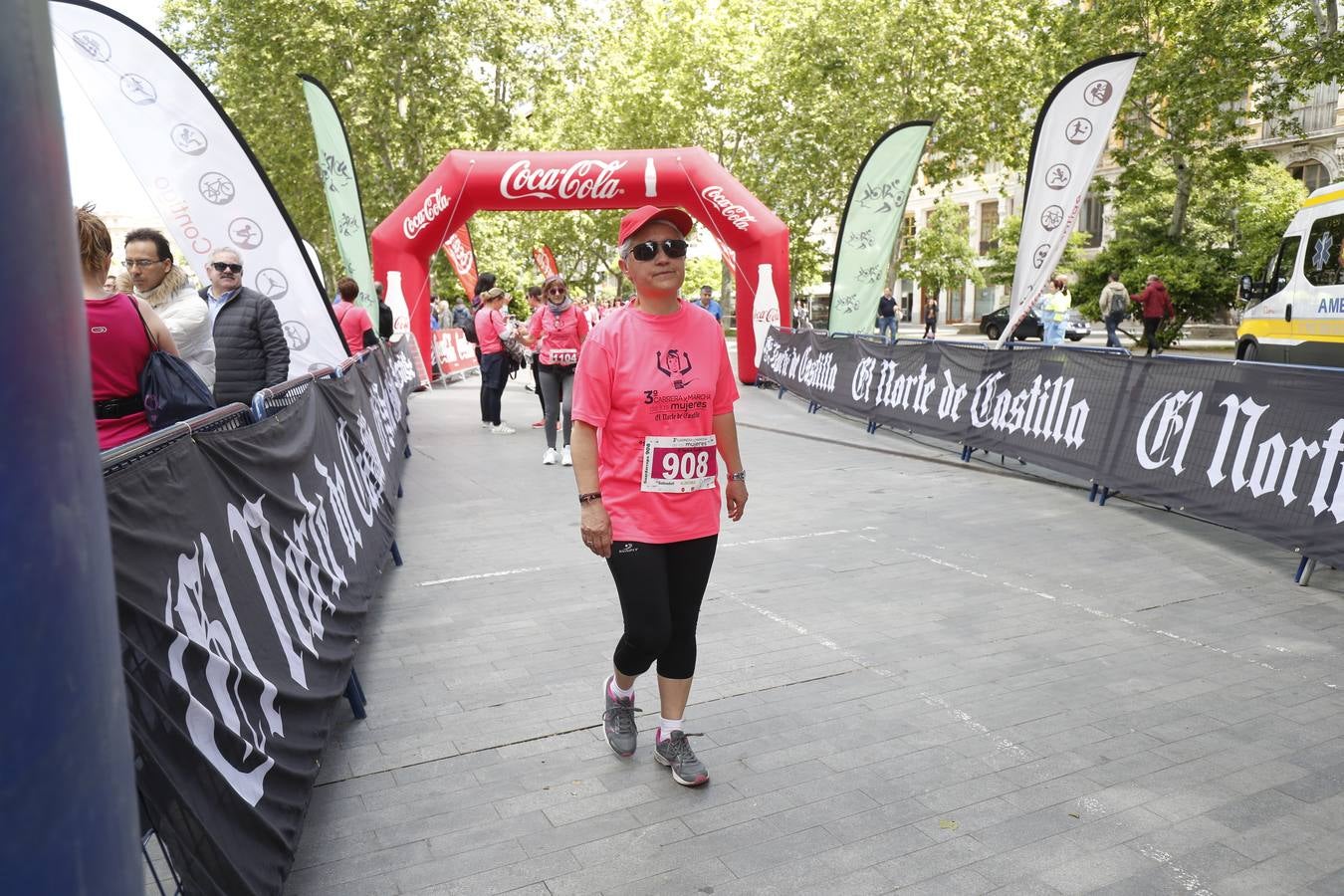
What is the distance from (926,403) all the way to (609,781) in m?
9.01

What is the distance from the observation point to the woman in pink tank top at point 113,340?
4012mm

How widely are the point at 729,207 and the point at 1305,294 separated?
8.83 m

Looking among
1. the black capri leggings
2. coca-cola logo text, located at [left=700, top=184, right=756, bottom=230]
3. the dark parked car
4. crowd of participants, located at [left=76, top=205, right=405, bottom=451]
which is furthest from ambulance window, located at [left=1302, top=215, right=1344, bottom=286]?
the dark parked car

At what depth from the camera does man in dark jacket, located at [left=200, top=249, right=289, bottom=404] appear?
21.4 ft

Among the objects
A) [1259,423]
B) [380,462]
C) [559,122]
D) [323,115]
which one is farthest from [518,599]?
[559,122]

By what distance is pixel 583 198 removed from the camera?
57.3ft

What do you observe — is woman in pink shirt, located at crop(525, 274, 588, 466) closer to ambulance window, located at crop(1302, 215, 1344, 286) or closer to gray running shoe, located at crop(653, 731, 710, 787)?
gray running shoe, located at crop(653, 731, 710, 787)

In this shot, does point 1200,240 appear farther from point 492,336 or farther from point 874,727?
point 874,727

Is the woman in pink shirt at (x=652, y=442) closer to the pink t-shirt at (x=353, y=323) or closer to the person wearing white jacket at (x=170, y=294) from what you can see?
the person wearing white jacket at (x=170, y=294)

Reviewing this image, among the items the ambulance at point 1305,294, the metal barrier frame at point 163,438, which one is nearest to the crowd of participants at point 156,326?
the metal barrier frame at point 163,438

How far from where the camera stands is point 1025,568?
657 centimetres

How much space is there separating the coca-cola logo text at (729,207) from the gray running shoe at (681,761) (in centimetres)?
1481

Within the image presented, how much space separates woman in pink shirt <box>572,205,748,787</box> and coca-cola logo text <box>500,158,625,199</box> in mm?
14188

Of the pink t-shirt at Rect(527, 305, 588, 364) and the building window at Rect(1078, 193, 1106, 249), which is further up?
the building window at Rect(1078, 193, 1106, 249)
